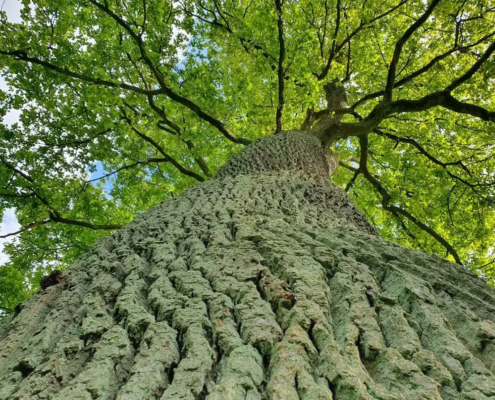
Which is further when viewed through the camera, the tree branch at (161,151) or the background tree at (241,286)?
the tree branch at (161,151)

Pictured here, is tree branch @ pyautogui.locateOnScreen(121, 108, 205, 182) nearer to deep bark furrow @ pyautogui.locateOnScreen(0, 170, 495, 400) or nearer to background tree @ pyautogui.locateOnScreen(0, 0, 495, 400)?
background tree @ pyautogui.locateOnScreen(0, 0, 495, 400)

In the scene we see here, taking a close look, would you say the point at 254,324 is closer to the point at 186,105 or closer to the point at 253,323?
the point at 253,323

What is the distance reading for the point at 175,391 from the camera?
0.88 m

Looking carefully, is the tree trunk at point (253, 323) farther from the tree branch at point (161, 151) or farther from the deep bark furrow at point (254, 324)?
the tree branch at point (161, 151)

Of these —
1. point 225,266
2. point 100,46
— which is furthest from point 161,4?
point 225,266

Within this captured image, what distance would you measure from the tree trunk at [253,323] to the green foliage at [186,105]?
15.1 ft

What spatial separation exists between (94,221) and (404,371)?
750cm

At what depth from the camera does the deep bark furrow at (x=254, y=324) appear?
3.03 feet

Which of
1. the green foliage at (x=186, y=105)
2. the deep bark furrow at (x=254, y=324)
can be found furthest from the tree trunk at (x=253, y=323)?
the green foliage at (x=186, y=105)

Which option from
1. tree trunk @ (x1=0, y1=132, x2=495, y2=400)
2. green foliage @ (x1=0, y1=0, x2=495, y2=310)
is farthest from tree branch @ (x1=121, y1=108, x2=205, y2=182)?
tree trunk @ (x1=0, y1=132, x2=495, y2=400)

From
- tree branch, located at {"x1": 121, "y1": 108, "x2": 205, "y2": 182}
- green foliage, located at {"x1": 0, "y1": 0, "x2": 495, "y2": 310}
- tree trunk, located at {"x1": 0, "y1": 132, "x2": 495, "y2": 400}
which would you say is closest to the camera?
tree trunk, located at {"x1": 0, "y1": 132, "x2": 495, "y2": 400}

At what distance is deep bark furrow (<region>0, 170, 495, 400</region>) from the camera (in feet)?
3.03

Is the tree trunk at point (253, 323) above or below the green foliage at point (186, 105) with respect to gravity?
below

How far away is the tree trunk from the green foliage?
4590mm
